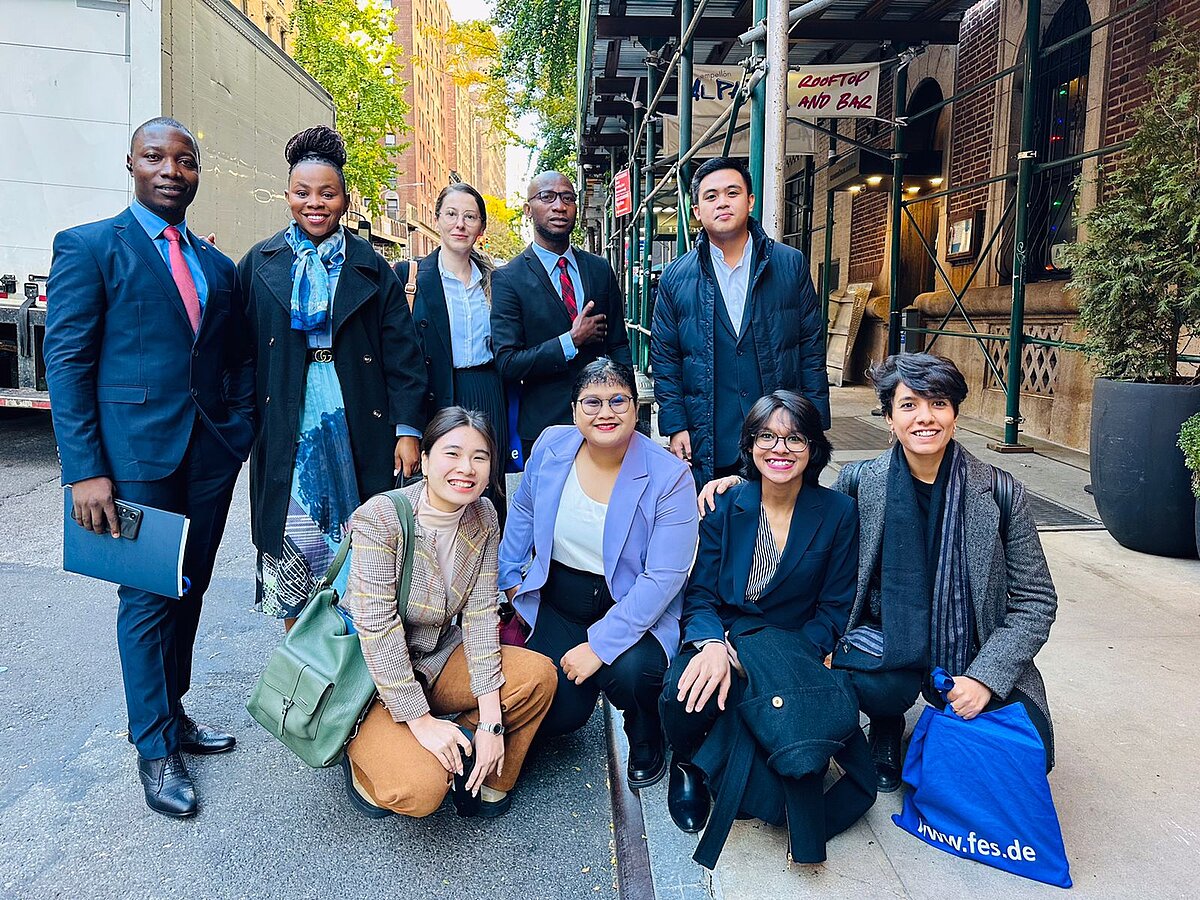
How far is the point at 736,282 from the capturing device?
367 centimetres

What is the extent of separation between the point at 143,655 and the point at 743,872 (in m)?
1.96

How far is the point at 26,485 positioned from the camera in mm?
7059

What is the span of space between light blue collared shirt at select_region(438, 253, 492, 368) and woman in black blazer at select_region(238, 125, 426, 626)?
538 mm

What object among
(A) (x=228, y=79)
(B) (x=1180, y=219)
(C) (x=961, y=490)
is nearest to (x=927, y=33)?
(B) (x=1180, y=219)

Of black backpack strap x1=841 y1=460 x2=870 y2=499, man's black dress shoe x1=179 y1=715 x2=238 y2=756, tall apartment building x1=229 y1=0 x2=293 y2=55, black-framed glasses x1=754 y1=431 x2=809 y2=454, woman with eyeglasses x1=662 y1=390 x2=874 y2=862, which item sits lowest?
man's black dress shoe x1=179 y1=715 x2=238 y2=756

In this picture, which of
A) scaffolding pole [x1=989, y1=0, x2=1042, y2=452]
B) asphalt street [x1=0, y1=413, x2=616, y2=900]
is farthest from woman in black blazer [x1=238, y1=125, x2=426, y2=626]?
scaffolding pole [x1=989, y1=0, x2=1042, y2=452]

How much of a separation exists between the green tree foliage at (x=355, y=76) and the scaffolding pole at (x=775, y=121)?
2410 cm

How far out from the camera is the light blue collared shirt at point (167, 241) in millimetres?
2910

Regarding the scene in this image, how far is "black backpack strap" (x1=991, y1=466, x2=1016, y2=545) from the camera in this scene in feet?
8.53

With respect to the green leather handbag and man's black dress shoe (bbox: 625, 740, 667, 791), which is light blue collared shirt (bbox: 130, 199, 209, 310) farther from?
man's black dress shoe (bbox: 625, 740, 667, 791)

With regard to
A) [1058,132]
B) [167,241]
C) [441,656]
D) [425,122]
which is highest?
[425,122]

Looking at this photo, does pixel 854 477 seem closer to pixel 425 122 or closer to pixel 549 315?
pixel 549 315

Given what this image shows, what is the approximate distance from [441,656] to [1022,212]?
6778mm

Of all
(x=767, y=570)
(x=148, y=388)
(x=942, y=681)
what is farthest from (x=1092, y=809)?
(x=148, y=388)
